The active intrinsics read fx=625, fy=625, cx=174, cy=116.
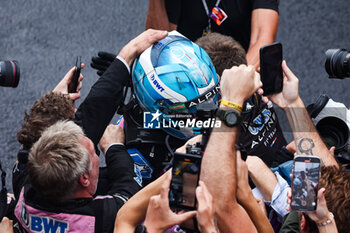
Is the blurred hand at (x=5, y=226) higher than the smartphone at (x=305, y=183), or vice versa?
the smartphone at (x=305, y=183)

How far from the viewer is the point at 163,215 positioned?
1.99 metres

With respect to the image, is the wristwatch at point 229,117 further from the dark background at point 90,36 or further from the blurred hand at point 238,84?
the dark background at point 90,36

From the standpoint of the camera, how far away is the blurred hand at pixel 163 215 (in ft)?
6.50

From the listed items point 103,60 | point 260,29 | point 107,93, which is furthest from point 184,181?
point 260,29

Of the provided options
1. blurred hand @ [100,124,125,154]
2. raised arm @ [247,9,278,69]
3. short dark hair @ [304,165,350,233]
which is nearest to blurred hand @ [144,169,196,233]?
short dark hair @ [304,165,350,233]

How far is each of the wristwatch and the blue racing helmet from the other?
0.39 meters

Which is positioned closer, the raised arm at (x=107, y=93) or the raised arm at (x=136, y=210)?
the raised arm at (x=136, y=210)

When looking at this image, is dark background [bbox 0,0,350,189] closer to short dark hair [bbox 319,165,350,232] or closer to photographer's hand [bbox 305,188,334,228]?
short dark hair [bbox 319,165,350,232]

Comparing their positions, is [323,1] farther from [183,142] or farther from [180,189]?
[180,189]

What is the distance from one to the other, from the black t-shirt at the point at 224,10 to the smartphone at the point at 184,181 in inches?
68.3

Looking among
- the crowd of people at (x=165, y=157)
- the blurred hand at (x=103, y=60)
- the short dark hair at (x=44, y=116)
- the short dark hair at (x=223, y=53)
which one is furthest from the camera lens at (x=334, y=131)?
the short dark hair at (x=44, y=116)

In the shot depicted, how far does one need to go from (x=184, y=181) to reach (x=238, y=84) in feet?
1.38

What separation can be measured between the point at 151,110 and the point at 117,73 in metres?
0.22

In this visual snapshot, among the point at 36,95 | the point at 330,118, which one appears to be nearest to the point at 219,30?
the point at 330,118
